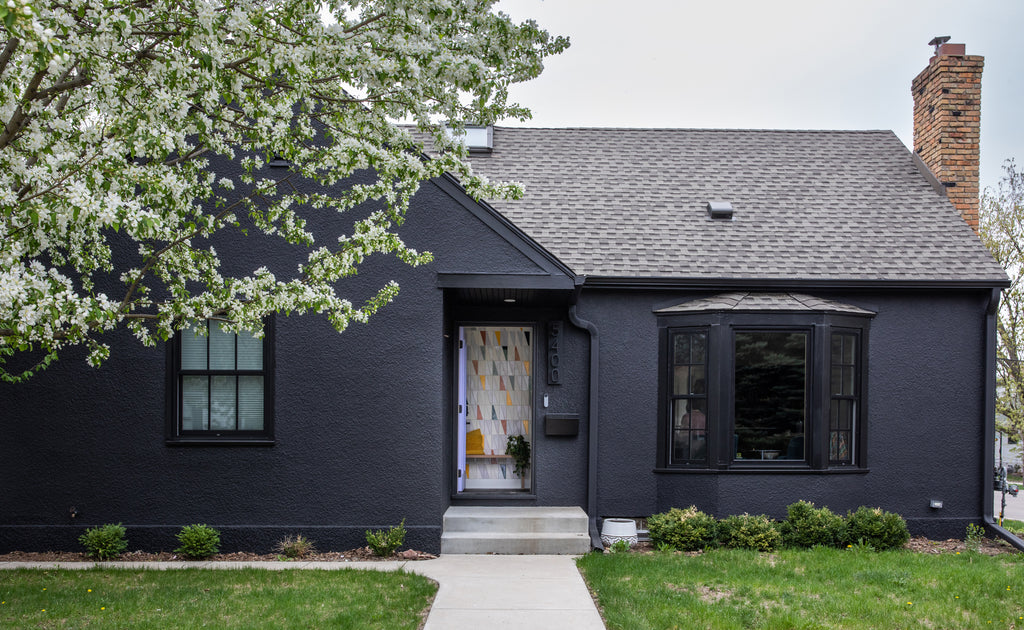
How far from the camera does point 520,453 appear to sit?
31.9ft

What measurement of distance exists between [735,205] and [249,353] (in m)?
6.61

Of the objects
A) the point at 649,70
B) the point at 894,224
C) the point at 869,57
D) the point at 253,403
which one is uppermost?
the point at 869,57

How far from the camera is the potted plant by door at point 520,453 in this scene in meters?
9.71

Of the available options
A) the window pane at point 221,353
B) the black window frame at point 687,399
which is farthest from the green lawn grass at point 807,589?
the window pane at point 221,353

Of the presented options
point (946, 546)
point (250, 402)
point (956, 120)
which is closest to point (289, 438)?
point (250, 402)

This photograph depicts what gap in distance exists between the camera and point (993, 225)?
1647cm

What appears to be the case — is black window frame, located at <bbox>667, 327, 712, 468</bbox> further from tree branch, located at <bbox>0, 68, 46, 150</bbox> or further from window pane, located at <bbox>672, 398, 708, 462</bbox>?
tree branch, located at <bbox>0, 68, 46, 150</bbox>

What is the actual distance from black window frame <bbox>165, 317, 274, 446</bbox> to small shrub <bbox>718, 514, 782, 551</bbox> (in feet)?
16.6

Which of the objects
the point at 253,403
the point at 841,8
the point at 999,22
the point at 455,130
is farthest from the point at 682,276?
the point at 999,22

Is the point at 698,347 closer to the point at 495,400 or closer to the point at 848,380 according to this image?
the point at 848,380

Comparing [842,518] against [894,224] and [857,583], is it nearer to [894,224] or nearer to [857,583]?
[857,583]

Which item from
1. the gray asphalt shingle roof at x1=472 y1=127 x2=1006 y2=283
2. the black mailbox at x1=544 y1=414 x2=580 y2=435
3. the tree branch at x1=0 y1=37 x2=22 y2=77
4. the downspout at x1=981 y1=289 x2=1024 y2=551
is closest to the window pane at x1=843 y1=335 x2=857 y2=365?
the gray asphalt shingle roof at x1=472 y1=127 x2=1006 y2=283

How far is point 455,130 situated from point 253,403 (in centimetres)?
414

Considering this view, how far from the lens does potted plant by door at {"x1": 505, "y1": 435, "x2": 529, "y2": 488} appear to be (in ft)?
31.9
